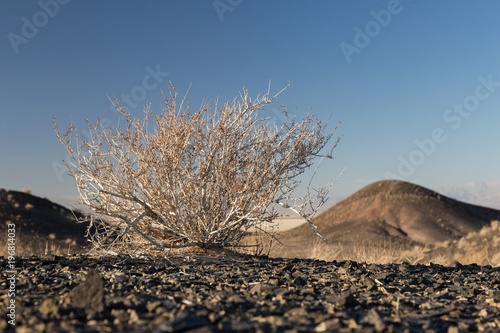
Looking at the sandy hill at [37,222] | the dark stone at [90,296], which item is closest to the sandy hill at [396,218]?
the sandy hill at [37,222]

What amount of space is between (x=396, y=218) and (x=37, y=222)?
2007cm

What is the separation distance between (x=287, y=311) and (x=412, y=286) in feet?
8.12

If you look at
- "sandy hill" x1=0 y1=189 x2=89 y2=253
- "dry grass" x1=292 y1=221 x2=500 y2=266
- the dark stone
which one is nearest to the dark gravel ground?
the dark stone

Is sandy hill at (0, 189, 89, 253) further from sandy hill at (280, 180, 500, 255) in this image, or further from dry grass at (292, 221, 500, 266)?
sandy hill at (280, 180, 500, 255)

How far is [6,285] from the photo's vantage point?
15.3 feet

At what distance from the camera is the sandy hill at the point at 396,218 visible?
919 inches

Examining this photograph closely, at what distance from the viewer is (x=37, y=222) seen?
18.6 meters

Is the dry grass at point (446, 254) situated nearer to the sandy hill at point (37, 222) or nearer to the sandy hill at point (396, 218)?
the sandy hill at point (396, 218)

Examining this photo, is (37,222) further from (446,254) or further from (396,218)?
(396,218)

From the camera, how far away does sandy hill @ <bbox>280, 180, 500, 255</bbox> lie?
2334 cm

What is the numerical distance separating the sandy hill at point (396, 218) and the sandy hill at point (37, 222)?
10.4 metres

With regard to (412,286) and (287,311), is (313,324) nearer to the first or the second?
(287,311)

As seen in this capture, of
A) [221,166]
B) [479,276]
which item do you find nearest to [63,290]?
[221,166]

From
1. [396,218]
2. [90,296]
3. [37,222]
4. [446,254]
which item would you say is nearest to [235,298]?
[90,296]
